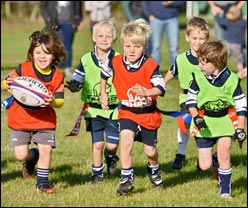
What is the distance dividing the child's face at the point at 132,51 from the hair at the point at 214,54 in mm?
598

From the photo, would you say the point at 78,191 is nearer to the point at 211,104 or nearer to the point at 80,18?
the point at 211,104

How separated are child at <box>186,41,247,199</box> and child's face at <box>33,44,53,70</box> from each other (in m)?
1.44

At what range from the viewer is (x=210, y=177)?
982 cm

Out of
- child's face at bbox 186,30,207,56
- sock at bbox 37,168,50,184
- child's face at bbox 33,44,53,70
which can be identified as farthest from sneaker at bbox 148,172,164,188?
child's face at bbox 33,44,53,70

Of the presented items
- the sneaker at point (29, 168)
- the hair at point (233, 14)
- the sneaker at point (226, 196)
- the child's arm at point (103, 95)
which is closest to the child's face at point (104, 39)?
the child's arm at point (103, 95)

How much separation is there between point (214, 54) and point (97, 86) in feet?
4.84

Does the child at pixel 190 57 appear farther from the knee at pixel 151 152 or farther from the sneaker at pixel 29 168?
the sneaker at pixel 29 168

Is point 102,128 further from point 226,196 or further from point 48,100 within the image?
point 226,196

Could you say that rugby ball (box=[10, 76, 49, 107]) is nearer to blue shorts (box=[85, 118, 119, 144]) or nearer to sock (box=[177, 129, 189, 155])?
blue shorts (box=[85, 118, 119, 144])

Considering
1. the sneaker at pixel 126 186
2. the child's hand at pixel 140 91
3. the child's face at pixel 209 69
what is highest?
the child's face at pixel 209 69

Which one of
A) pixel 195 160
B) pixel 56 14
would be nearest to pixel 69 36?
pixel 56 14

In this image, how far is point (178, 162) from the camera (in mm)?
10375

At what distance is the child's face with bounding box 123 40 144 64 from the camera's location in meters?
8.56

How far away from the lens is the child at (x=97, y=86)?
30.6ft
